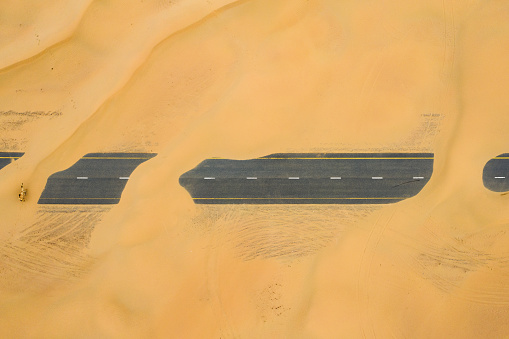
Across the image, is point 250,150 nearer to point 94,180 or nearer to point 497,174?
point 94,180

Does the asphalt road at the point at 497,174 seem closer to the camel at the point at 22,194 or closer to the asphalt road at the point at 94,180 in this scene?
the asphalt road at the point at 94,180

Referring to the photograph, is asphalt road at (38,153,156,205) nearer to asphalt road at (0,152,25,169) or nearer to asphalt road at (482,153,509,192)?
asphalt road at (0,152,25,169)

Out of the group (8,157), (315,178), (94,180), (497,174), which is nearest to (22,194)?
(8,157)

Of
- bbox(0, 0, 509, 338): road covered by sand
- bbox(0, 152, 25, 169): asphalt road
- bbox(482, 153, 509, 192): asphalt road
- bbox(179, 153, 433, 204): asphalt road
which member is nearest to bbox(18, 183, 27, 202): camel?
bbox(0, 0, 509, 338): road covered by sand

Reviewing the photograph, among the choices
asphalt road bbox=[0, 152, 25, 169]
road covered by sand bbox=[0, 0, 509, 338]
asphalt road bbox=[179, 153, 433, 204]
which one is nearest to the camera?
road covered by sand bbox=[0, 0, 509, 338]

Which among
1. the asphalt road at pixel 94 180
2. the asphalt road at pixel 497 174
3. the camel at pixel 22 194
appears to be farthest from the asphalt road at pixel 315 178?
the camel at pixel 22 194

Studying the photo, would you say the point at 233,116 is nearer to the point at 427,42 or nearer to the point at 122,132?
the point at 122,132
